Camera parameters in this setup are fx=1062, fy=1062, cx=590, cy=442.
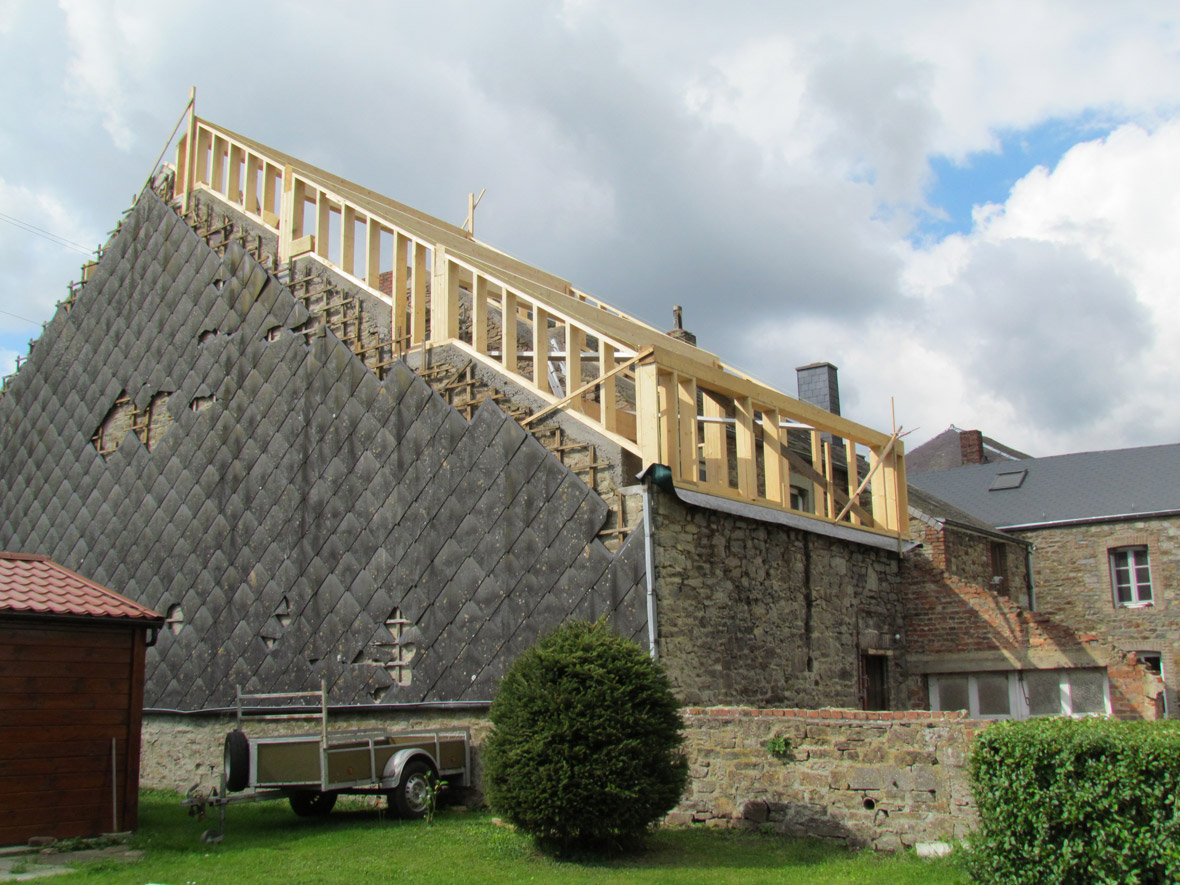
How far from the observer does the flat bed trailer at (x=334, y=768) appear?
9227 mm

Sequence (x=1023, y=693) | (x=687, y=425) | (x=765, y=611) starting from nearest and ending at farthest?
(x=687, y=425) → (x=765, y=611) → (x=1023, y=693)

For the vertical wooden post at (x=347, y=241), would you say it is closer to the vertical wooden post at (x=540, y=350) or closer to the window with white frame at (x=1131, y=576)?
the vertical wooden post at (x=540, y=350)

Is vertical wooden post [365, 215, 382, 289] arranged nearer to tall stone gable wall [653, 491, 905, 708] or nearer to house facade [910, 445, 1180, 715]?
tall stone gable wall [653, 491, 905, 708]

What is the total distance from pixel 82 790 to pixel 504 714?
397cm

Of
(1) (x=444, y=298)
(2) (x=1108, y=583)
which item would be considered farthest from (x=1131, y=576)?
(1) (x=444, y=298)

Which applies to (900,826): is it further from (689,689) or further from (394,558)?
(394,558)

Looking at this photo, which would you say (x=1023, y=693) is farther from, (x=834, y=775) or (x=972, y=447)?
(x=972, y=447)

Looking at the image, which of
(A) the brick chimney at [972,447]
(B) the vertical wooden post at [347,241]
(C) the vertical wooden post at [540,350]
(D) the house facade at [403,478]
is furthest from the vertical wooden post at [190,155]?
(A) the brick chimney at [972,447]

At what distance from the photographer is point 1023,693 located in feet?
47.8

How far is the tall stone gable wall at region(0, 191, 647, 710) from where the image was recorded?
11547 mm

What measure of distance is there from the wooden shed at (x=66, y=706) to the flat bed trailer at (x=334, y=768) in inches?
31.9

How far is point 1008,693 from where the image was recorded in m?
14.7

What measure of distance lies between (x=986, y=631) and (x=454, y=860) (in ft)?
29.9

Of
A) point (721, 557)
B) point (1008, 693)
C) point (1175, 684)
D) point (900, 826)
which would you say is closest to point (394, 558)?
point (721, 557)
